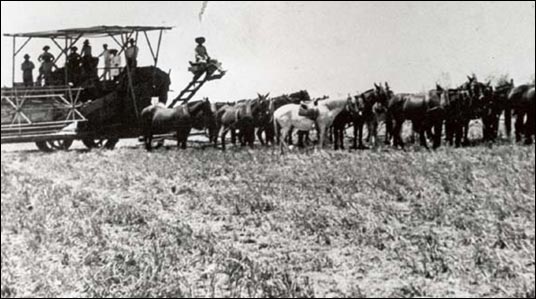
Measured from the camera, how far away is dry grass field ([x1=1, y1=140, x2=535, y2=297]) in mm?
5457

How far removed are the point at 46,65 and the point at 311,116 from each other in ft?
21.8

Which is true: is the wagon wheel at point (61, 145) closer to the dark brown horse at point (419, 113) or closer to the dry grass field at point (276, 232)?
the dry grass field at point (276, 232)

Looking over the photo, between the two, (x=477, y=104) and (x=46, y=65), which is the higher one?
(x=46, y=65)

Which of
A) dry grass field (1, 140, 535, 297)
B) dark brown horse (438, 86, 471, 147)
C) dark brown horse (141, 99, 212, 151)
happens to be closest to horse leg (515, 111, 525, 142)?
dark brown horse (438, 86, 471, 147)

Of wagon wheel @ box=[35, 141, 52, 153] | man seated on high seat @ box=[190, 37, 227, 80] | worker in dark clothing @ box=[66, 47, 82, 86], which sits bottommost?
wagon wheel @ box=[35, 141, 52, 153]

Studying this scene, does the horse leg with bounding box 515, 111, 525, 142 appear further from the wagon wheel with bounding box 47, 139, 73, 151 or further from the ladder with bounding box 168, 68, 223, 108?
the wagon wheel with bounding box 47, 139, 73, 151

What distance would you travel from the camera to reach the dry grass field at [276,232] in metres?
5.46

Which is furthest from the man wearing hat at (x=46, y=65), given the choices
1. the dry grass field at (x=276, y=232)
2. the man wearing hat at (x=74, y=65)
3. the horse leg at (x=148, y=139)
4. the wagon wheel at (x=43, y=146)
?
the dry grass field at (x=276, y=232)

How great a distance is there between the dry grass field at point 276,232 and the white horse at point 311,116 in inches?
188

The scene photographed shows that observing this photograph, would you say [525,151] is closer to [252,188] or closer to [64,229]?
[252,188]

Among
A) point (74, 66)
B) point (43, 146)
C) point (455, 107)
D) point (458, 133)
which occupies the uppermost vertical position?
point (74, 66)

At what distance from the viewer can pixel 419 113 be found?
530 inches

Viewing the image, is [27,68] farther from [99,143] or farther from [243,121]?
[243,121]

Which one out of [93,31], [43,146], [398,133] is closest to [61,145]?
[43,146]
